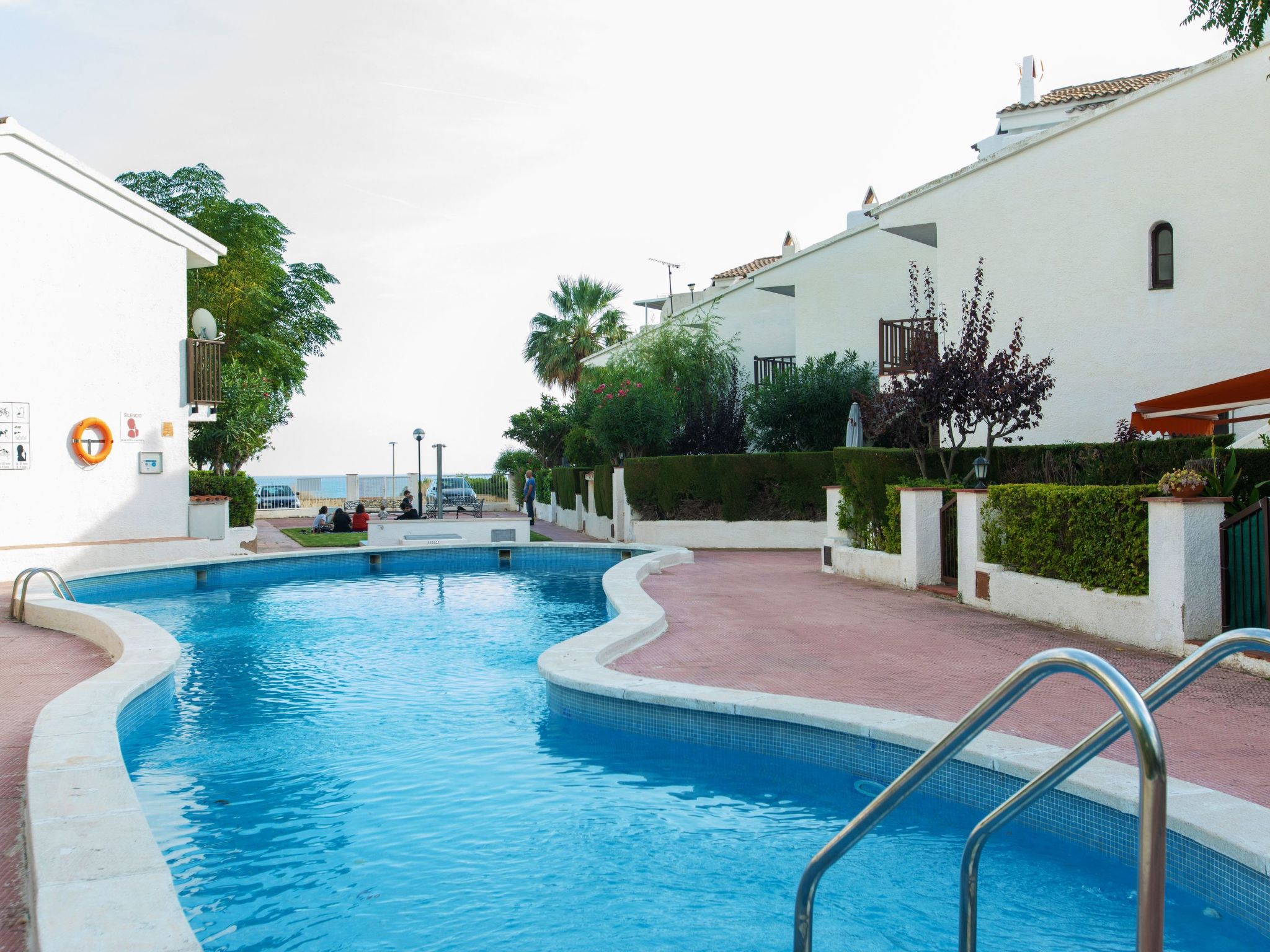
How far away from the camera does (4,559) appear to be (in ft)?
57.7

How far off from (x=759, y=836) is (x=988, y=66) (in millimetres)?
31676

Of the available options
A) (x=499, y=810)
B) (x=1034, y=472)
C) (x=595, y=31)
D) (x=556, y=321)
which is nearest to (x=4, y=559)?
(x=595, y=31)

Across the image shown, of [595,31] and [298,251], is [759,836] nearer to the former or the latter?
[595,31]

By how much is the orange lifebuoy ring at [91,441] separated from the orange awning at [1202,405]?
1908cm

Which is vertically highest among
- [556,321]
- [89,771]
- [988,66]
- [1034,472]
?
[988,66]

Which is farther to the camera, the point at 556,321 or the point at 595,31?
the point at 556,321

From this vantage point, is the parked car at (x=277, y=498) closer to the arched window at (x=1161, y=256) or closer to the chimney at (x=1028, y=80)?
the chimney at (x=1028, y=80)

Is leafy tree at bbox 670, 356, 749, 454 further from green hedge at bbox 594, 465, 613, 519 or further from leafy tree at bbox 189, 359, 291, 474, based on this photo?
leafy tree at bbox 189, 359, 291, 474

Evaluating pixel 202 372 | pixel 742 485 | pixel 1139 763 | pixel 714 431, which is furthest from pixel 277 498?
pixel 1139 763

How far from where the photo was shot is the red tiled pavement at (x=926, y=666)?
5.77 meters

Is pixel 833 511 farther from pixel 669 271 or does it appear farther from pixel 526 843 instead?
pixel 669 271

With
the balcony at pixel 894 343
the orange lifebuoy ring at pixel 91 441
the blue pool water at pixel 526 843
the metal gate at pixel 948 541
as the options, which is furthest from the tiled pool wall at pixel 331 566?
the blue pool water at pixel 526 843

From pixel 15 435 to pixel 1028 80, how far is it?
3020 cm

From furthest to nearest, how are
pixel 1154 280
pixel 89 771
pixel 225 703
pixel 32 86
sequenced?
pixel 32 86 → pixel 1154 280 → pixel 225 703 → pixel 89 771
